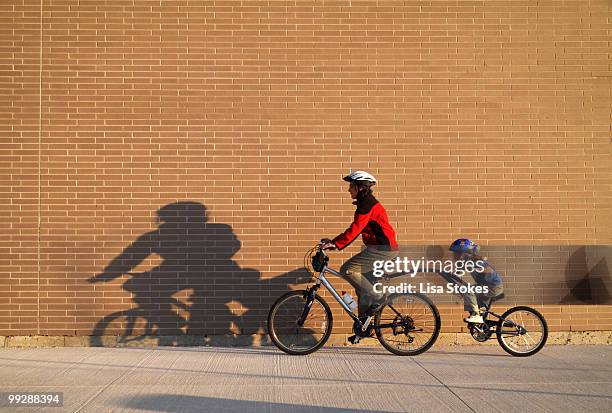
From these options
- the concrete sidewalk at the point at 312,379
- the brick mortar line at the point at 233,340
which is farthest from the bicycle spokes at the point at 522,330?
the brick mortar line at the point at 233,340

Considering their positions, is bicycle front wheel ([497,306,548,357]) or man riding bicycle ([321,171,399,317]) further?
bicycle front wheel ([497,306,548,357])

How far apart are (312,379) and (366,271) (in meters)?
1.49

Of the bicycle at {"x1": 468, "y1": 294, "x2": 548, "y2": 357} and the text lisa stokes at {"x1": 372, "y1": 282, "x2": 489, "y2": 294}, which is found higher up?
the text lisa stokes at {"x1": 372, "y1": 282, "x2": 489, "y2": 294}

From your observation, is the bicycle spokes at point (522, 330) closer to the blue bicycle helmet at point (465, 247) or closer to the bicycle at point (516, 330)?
the bicycle at point (516, 330)

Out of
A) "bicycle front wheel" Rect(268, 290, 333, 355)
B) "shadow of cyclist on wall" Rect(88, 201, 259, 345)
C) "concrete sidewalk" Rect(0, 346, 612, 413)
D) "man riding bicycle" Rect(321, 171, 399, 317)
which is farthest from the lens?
"shadow of cyclist on wall" Rect(88, 201, 259, 345)

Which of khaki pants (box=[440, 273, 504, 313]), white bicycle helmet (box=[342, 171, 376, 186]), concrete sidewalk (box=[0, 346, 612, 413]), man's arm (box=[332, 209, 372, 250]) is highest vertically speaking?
white bicycle helmet (box=[342, 171, 376, 186])

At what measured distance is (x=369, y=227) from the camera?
691cm

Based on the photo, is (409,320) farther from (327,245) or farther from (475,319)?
(327,245)

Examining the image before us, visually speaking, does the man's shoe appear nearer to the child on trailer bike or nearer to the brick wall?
the child on trailer bike

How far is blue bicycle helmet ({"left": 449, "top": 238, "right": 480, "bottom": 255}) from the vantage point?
7113mm

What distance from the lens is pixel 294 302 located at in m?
6.95

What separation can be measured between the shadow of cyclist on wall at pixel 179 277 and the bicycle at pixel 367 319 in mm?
829

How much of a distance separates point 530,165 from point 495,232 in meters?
0.93

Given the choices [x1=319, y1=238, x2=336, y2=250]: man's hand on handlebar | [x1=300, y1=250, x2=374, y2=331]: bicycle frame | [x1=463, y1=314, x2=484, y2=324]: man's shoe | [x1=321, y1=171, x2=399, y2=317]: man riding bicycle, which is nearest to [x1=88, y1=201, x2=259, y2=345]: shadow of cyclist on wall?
[x1=300, y1=250, x2=374, y2=331]: bicycle frame
